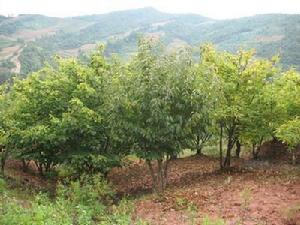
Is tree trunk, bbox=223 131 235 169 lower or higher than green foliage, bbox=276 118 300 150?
lower

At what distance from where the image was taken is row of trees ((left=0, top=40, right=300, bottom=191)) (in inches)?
662

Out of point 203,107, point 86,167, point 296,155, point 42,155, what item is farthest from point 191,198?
point 296,155

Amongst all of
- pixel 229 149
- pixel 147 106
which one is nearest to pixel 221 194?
pixel 147 106

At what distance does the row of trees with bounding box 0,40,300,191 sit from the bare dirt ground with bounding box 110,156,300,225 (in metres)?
1.62

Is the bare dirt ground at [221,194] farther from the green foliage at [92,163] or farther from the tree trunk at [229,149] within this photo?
the green foliage at [92,163]

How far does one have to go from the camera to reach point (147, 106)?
16.8 meters

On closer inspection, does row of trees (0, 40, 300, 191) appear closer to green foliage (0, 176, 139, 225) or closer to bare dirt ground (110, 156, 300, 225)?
bare dirt ground (110, 156, 300, 225)

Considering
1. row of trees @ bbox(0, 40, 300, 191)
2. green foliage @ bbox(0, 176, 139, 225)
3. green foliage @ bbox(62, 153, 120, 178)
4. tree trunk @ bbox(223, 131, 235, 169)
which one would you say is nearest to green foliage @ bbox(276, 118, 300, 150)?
row of trees @ bbox(0, 40, 300, 191)

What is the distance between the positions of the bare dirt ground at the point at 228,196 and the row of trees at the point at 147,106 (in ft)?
5.33

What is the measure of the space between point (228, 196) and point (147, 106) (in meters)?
4.41

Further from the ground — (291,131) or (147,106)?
(147,106)

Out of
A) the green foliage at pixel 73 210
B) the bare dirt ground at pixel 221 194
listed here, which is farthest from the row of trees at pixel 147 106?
the green foliage at pixel 73 210

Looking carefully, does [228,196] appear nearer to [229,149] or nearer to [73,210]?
[73,210]

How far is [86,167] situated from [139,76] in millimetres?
6573
